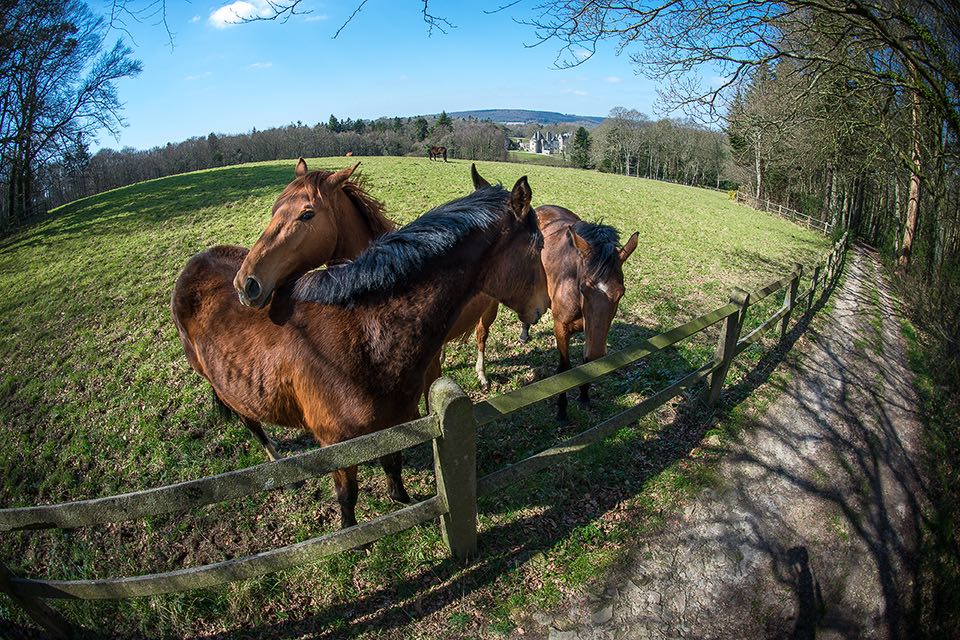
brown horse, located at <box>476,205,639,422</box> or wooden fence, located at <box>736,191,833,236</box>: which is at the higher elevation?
wooden fence, located at <box>736,191,833,236</box>

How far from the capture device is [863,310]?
9.69 m

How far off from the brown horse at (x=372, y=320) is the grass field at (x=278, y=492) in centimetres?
70

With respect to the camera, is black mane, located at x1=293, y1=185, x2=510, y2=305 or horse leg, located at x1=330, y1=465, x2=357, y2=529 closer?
black mane, located at x1=293, y1=185, x2=510, y2=305

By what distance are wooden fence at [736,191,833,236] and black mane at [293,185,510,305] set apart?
2568 centimetres

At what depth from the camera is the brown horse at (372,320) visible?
280 cm

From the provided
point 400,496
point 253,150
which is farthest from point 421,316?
point 253,150

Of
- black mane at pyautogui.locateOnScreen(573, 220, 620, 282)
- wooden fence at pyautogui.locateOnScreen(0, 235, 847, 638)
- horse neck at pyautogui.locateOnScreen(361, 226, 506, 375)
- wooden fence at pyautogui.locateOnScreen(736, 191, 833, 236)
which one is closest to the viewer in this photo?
wooden fence at pyautogui.locateOnScreen(0, 235, 847, 638)

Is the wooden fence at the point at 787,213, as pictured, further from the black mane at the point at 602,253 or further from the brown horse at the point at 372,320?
the brown horse at the point at 372,320

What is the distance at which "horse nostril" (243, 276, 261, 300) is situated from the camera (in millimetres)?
2844

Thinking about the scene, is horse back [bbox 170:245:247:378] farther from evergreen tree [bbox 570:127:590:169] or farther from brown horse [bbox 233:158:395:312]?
evergreen tree [bbox 570:127:590:169]

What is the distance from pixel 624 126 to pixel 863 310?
58623mm

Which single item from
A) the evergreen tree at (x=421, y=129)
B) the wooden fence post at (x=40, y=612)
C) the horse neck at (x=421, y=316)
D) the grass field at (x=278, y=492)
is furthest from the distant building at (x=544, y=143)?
the wooden fence post at (x=40, y=612)

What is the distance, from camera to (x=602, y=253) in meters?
4.42

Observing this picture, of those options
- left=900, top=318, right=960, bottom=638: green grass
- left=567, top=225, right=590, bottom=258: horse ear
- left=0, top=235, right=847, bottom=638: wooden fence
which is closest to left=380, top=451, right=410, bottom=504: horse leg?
left=0, top=235, right=847, bottom=638: wooden fence
